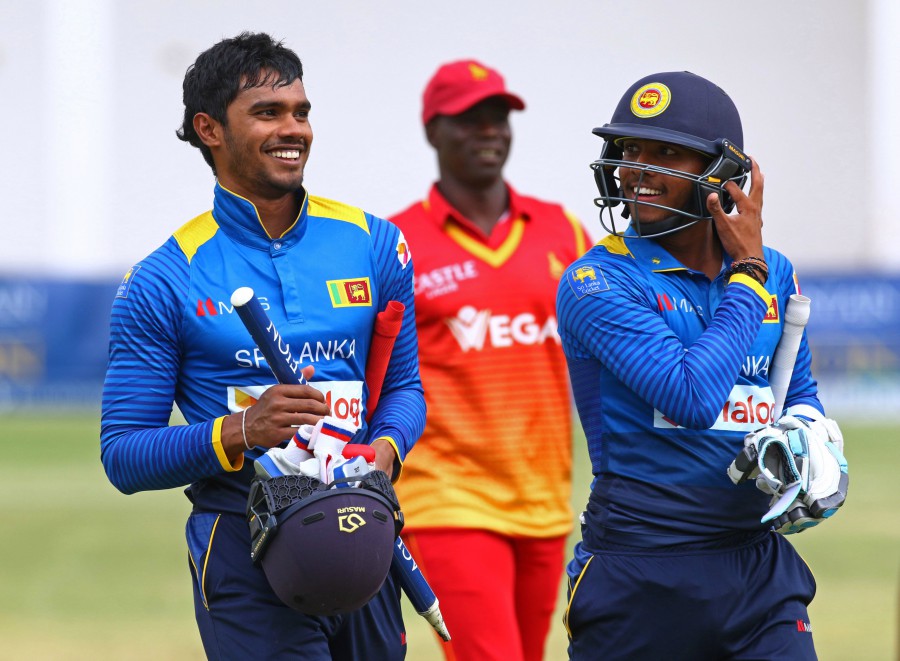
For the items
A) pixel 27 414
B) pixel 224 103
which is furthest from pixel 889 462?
pixel 224 103

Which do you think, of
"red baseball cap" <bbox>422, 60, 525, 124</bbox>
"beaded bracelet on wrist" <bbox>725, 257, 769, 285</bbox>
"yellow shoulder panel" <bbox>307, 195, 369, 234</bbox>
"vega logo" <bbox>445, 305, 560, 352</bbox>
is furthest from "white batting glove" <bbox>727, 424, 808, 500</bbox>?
"red baseball cap" <bbox>422, 60, 525, 124</bbox>

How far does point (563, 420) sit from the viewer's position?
5.33m

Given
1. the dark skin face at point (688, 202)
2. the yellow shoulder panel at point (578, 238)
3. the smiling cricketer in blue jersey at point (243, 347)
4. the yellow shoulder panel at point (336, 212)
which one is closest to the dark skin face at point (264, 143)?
the smiling cricketer in blue jersey at point (243, 347)

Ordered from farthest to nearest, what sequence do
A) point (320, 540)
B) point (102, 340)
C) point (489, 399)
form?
point (102, 340)
point (489, 399)
point (320, 540)

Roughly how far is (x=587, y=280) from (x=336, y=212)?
27.0 inches

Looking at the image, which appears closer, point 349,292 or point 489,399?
point 349,292

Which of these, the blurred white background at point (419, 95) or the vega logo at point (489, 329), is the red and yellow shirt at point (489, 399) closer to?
the vega logo at point (489, 329)

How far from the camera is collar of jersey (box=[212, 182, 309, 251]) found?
357 centimetres

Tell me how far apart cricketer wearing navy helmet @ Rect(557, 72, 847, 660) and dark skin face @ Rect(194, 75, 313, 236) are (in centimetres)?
74

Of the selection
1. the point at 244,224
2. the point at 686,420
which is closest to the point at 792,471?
the point at 686,420

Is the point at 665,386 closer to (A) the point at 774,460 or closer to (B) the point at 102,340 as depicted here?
Result: (A) the point at 774,460

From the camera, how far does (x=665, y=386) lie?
3.35 metres

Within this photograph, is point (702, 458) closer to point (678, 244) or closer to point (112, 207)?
point (678, 244)

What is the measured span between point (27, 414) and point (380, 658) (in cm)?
1401
